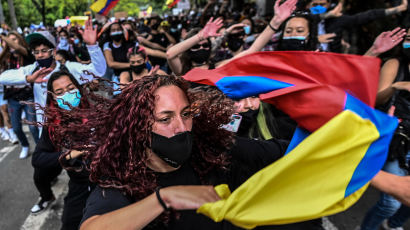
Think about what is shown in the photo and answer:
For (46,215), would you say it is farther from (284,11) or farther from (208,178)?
(284,11)

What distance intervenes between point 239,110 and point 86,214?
54.3 inches

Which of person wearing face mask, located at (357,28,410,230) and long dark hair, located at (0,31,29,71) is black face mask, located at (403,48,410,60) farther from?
long dark hair, located at (0,31,29,71)

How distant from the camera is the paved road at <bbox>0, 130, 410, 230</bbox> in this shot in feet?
10.3

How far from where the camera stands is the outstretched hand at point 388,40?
2.62 meters

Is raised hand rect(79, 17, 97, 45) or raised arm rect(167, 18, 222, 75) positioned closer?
raised arm rect(167, 18, 222, 75)

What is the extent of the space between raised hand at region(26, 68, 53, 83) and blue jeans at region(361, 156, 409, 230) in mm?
3728

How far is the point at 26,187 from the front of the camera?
4.23 m

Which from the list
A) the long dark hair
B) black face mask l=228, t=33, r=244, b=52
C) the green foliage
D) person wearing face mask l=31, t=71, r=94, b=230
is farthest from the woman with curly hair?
the green foliage

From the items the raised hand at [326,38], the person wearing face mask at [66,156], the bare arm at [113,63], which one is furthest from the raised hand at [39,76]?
the raised hand at [326,38]

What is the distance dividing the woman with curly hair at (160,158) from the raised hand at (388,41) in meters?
1.67

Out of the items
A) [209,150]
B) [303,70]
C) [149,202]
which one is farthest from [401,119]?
[149,202]

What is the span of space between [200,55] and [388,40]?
6.05 ft

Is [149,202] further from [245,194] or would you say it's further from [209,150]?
[209,150]

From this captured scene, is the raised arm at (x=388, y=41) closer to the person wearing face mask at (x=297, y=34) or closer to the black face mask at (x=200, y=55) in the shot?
the person wearing face mask at (x=297, y=34)
